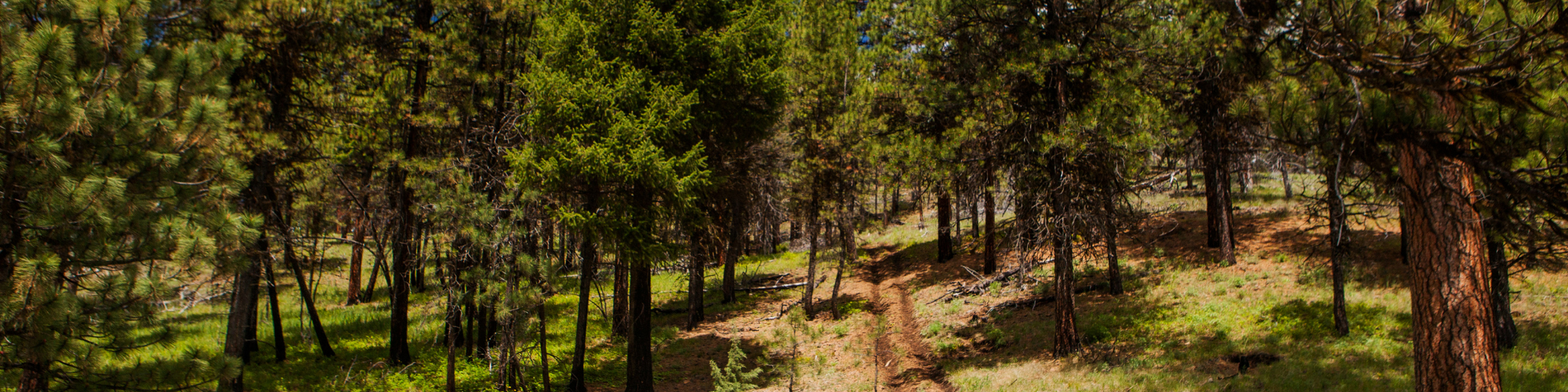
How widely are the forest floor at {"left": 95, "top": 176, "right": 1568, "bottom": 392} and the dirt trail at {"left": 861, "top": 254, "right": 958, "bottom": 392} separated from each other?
6cm

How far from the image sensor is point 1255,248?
61.2 ft

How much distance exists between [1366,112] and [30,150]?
10543 millimetres

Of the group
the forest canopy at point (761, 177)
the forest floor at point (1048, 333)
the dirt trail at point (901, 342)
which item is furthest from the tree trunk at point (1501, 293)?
the dirt trail at point (901, 342)

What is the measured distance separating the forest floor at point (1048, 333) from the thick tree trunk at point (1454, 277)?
1.25 m

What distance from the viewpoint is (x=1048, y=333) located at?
1443cm

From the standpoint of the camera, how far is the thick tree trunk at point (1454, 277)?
19.1 feet

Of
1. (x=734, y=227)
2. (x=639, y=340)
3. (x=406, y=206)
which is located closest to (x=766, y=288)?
(x=734, y=227)

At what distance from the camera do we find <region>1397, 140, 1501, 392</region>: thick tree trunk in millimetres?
5824

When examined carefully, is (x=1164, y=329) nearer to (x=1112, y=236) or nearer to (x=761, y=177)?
(x=1112, y=236)

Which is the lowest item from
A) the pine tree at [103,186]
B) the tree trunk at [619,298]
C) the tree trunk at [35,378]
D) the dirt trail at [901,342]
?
the dirt trail at [901,342]

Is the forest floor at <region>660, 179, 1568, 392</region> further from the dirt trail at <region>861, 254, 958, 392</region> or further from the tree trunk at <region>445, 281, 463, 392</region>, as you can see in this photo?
the tree trunk at <region>445, 281, 463, 392</region>

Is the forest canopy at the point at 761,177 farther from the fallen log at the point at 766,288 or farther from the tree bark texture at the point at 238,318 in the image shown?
the fallen log at the point at 766,288

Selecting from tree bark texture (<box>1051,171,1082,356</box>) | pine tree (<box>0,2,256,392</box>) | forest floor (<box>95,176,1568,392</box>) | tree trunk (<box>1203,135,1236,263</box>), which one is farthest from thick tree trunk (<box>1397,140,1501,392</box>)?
tree trunk (<box>1203,135,1236,263</box>)

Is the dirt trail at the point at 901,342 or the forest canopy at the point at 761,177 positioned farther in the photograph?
the dirt trail at the point at 901,342
